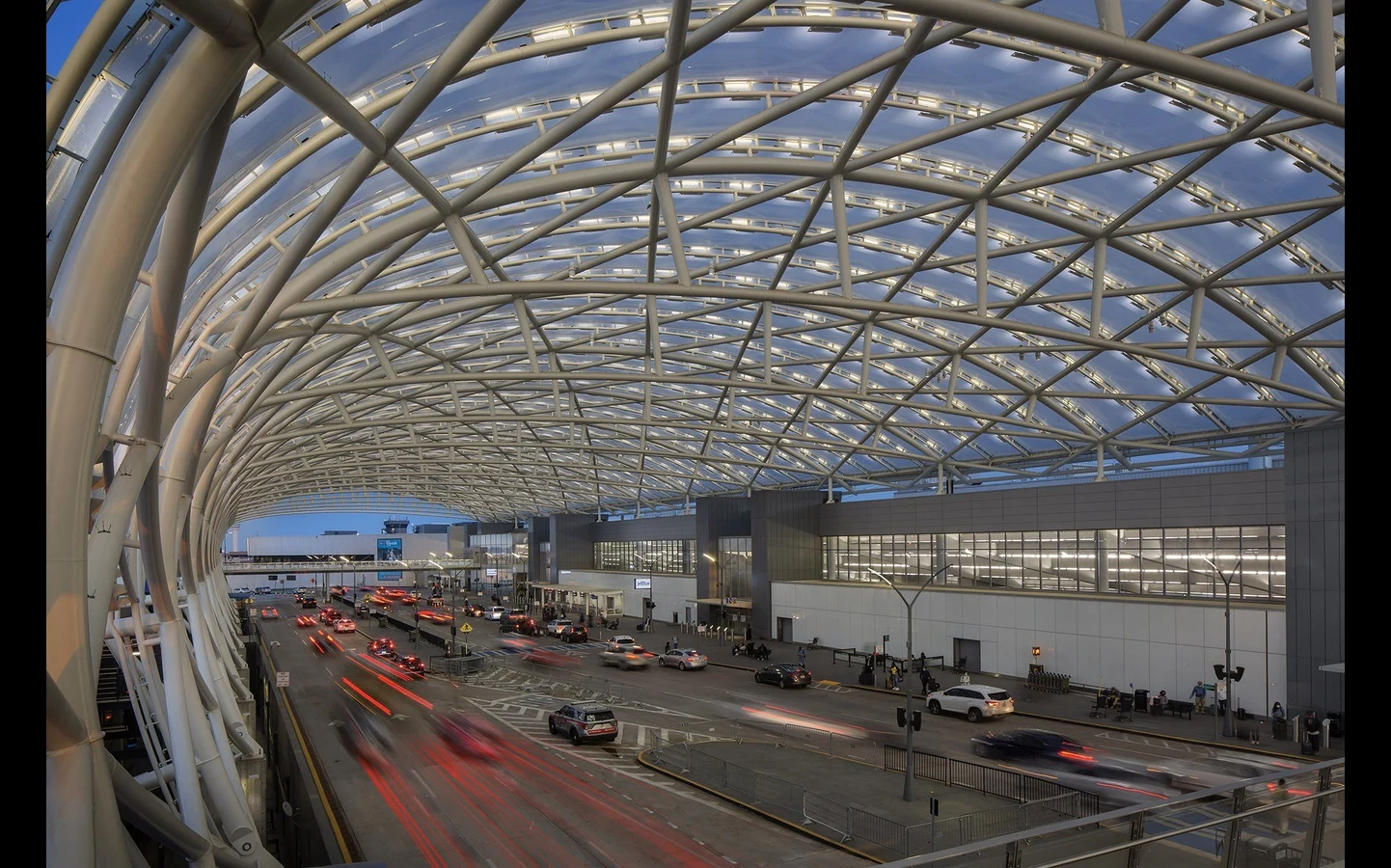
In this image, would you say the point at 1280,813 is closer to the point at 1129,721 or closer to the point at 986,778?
the point at 986,778

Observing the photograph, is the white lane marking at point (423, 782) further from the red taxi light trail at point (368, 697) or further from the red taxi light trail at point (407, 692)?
the red taxi light trail at point (407, 692)

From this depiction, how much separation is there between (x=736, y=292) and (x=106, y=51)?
15.0 m

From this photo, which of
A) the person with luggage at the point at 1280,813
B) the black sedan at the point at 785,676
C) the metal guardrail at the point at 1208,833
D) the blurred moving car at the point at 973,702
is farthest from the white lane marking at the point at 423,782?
the person with luggage at the point at 1280,813

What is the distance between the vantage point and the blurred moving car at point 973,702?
118 ft

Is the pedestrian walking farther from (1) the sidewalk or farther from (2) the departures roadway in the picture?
(2) the departures roadway

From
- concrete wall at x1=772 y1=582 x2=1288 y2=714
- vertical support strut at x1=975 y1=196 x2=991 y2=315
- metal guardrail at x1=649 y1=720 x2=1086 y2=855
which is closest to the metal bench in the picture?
concrete wall at x1=772 y1=582 x2=1288 y2=714

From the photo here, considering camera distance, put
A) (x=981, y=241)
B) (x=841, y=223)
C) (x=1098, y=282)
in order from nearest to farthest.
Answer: (x=841, y=223), (x=981, y=241), (x=1098, y=282)

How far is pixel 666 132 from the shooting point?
16.2 m

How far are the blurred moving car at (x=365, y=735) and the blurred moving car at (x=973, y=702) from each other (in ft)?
72.0

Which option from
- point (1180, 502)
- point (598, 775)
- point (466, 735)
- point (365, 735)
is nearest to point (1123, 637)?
point (1180, 502)

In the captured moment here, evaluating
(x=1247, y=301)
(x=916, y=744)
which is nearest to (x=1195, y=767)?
(x=916, y=744)

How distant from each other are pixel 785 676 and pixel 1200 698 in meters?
18.5

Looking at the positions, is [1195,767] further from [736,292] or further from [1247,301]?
[736,292]

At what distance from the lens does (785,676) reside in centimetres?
4522
